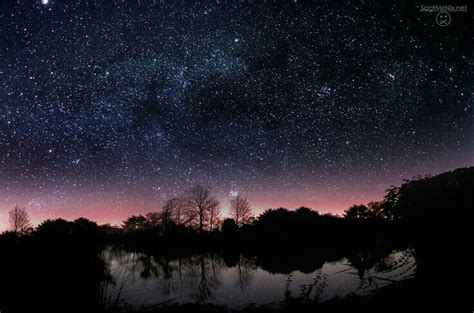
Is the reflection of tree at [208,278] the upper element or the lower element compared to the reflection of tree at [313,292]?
lower

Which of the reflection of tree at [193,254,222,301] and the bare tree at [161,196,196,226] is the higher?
the bare tree at [161,196,196,226]

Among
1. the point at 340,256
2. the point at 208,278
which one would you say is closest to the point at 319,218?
the point at 340,256

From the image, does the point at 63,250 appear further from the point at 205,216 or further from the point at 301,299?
the point at 205,216

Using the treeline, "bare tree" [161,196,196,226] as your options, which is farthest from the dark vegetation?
"bare tree" [161,196,196,226]

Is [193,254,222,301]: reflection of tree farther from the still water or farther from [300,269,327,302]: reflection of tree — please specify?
[300,269,327,302]: reflection of tree

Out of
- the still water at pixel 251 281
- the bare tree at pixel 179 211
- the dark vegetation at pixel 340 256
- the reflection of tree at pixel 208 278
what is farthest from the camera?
the bare tree at pixel 179 211

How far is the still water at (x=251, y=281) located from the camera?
14969 mm

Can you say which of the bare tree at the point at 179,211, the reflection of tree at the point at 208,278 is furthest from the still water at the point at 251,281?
the bare tree at the point at 179,211

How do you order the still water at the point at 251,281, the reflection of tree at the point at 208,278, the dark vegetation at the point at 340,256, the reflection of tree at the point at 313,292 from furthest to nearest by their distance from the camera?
the reflection of tree at the point at 208,278, the still water at the point at 251,281, the reflection of tree at the point at 313,292, the dark vegetation at the point at 340,256

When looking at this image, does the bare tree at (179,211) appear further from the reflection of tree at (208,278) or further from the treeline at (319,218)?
the reflection of tree at (208,278)

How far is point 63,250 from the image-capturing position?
19906mm

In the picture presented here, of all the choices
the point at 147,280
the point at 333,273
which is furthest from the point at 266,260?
the point at 147,280

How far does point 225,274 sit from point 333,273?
25.9 ft

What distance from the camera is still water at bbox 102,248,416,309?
14969mm
